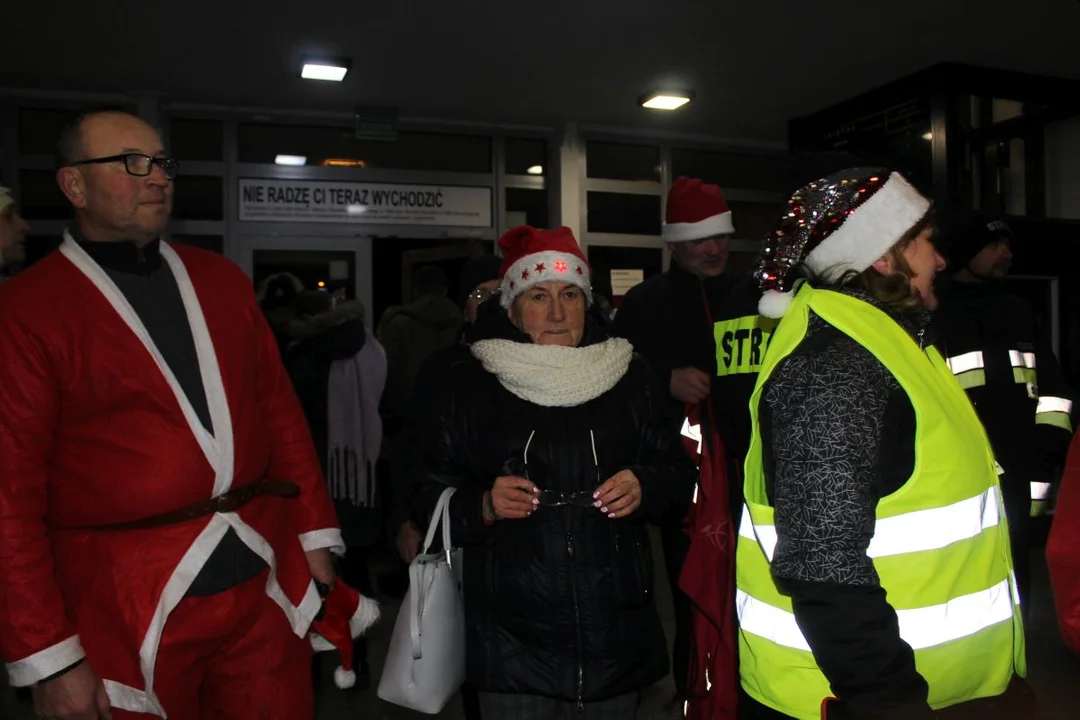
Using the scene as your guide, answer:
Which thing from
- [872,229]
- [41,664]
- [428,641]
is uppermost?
[872,229]

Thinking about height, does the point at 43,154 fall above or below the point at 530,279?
above

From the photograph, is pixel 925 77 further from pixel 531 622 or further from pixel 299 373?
pixel 531 622

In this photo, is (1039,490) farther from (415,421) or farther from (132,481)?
(132,481)

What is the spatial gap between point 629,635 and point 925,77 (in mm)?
6275

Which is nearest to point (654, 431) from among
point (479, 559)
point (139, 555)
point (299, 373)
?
A: point (479, 559)

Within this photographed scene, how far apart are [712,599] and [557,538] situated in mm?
550

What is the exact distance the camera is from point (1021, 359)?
11.5ft

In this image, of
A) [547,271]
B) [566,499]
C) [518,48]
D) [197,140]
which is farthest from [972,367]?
[197,140]

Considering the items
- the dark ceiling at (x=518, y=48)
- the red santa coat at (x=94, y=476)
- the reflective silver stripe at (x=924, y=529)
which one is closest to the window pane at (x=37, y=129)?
the dark ceiling at (x=518, y=48)

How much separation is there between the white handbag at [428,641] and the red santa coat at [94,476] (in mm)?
419

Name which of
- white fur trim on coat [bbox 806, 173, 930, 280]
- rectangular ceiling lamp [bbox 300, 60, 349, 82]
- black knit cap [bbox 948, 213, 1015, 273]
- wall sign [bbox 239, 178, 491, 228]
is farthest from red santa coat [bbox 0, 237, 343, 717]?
wall sign [bbox 239, 178, 491, 228]

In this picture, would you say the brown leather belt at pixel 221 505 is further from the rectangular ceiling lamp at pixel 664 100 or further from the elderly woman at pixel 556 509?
the rectangular ceiling lamp at pixel 664 100

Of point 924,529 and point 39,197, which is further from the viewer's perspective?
point 39,197

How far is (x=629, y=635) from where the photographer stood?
80.6 inches
